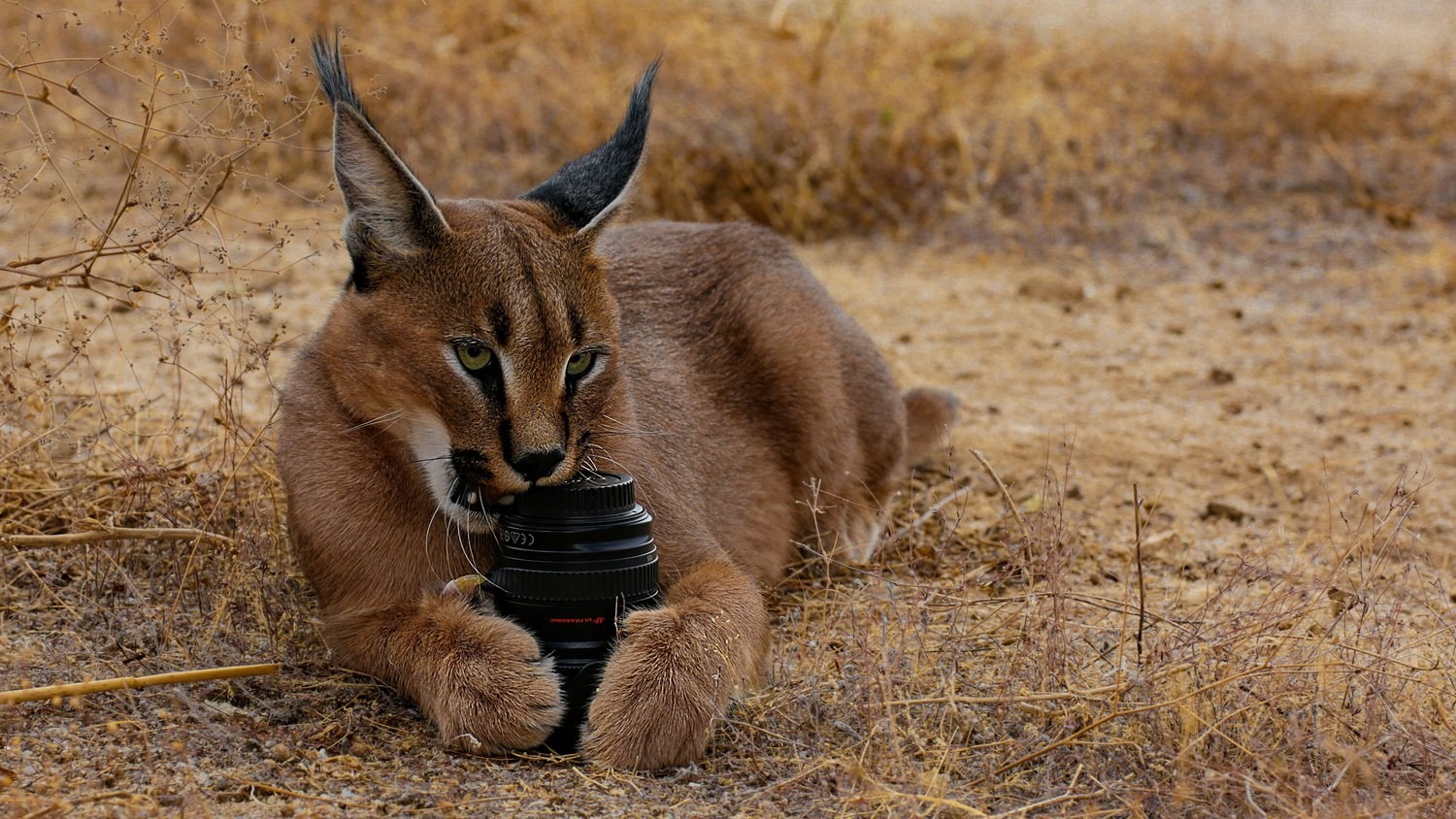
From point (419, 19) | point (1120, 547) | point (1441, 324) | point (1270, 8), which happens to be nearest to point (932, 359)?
point (1120, 547)

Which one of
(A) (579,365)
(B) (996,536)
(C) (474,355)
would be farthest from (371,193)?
(B) (996,536)

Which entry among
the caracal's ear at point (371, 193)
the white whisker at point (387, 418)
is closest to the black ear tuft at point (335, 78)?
the caracal's ear at point (371, 193)

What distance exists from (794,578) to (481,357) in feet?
6.47

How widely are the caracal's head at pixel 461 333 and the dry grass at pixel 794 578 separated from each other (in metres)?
0.39

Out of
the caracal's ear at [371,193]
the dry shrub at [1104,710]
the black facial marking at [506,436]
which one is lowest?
the dry shrub at [1104,710]

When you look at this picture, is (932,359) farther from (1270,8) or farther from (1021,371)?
(1270,8)

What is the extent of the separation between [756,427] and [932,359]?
248 cm

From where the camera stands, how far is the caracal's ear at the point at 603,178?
3875 mm

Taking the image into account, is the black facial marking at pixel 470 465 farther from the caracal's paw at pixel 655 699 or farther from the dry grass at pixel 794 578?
the dry grass at pixel 794 578

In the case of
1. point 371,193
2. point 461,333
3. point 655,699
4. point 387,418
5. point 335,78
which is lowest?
point 655,699

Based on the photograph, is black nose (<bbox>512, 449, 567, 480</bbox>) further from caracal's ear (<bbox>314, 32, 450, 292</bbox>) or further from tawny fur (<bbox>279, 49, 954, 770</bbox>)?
caracal's ear (<bbox>314, 32, 450, 292</bbox>)

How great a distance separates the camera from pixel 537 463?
11.2ft

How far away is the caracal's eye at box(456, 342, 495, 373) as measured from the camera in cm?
344

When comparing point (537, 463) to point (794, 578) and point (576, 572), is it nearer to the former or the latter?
point (576, 572)
